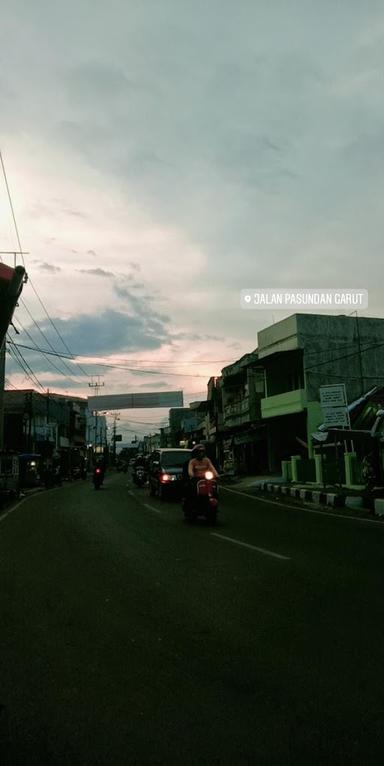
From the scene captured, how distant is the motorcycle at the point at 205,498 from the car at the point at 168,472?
661cm

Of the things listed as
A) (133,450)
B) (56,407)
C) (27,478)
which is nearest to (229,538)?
(27,478)

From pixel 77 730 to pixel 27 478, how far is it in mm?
41813

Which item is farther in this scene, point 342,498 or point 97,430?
point 97,430

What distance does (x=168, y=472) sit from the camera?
71.7ft

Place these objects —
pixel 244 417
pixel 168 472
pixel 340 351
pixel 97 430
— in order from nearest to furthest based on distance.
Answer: pixel 168 472, pixel 340 351, pixel 244 417, pixel 97 430

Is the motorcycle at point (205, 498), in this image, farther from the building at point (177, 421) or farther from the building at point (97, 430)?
the building at point (97, 430)

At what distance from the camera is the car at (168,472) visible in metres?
21.8

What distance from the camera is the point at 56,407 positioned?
8719 centimetres

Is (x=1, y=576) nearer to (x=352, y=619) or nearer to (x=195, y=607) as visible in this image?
(x=195, y=607)

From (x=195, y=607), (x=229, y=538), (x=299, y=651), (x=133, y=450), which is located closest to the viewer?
(x=299, y=651)

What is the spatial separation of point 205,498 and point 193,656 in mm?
9219

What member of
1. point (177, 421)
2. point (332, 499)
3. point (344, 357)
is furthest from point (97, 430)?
point (332, 499)

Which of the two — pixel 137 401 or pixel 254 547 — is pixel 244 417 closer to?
pixel 137 401

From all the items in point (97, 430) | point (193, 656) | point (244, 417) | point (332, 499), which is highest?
point (97, 430)
